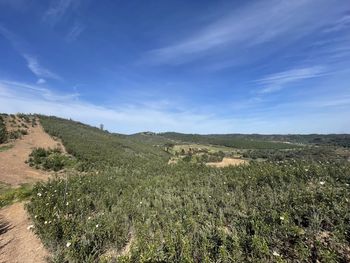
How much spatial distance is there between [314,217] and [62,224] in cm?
494

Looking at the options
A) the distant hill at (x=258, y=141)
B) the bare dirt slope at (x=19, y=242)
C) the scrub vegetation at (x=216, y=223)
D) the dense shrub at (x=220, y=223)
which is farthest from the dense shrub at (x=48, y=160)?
the distant hill at (x=258, y=141)

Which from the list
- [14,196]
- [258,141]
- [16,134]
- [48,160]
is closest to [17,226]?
[14,196]

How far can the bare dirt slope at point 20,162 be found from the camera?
1425 centimetres

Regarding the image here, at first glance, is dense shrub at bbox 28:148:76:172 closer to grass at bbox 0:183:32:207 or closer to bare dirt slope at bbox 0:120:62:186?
bare dirt slope at bbox 0:120:62:186

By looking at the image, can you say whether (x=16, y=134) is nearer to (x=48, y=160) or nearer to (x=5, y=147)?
(x=5, y=147)

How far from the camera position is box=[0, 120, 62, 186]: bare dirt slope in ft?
46.7

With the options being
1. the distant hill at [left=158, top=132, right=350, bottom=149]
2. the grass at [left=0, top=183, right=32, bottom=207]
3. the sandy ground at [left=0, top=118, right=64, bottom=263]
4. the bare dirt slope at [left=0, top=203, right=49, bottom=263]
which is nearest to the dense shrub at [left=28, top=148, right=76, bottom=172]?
the sandy ground at [left=0, top=118, right=64, bottom=263]

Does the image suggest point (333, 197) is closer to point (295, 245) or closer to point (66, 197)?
point (295, 245)

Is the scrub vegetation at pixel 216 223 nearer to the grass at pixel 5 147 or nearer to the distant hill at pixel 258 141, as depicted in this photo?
the grass at pixel 5 147

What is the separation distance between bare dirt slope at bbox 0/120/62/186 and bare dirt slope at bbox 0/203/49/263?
6.31 meters

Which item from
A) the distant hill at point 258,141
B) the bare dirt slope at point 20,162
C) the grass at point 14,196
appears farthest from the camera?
→ the distant hill at point 258,141

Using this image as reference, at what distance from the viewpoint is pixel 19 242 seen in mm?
6035

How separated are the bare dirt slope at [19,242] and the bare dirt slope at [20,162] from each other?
6311 mm

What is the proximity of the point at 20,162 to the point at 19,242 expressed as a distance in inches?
566
